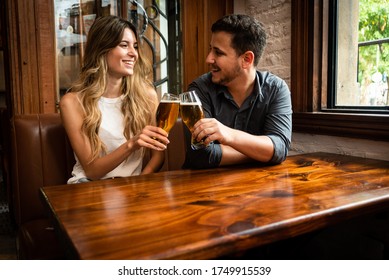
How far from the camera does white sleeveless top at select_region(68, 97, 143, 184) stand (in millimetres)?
1679

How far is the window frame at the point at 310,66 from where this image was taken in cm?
202

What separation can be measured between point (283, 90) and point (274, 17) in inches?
31.7

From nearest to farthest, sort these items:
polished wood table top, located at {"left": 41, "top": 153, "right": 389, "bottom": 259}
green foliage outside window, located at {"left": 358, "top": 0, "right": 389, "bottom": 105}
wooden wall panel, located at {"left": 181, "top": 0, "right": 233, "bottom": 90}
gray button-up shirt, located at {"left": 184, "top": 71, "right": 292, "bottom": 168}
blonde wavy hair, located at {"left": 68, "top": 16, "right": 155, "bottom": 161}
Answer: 1. polished wood table top, located at {"left": 41, "top": 153, "right": 389, "bottom": 259}
2. gray button-up shirt, located at {"left": 184, "top": 71, "right": 292, "bottom": 168}
3. blonde wavy hair, located at {"left": 68, "top": 16, "right": 155, "bottom": 161}
4. green foliage outside window, located at {"left": 358, "top": 0, "right": 389, "bottom": 105}
5. wooden wall panel, located at {"left": 181, "top": 0, "right": 233, "bottom": 90}

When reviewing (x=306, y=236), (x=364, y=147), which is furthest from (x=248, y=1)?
(x=306, y=236)

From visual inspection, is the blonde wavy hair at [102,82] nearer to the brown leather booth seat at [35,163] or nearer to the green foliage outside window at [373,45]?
the brown leather booth seat at [35,163]

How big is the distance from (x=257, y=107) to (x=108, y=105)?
2.27ft

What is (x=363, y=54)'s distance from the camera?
1.93 meters

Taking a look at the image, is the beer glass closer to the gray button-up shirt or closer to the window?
the gray button-up shirt

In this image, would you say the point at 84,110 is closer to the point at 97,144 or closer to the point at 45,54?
the point at 97,144

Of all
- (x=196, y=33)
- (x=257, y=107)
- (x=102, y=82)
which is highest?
(x=196, y=33)

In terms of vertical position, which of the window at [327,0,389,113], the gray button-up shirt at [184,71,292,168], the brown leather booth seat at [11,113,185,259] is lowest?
the brown leather booth seat at [11,113,185,259]

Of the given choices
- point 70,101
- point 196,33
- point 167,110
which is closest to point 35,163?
point 70,101

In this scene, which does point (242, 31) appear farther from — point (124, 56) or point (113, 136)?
point (113, 136)

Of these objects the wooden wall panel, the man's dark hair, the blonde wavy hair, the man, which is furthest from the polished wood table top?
the wooden wall panel
